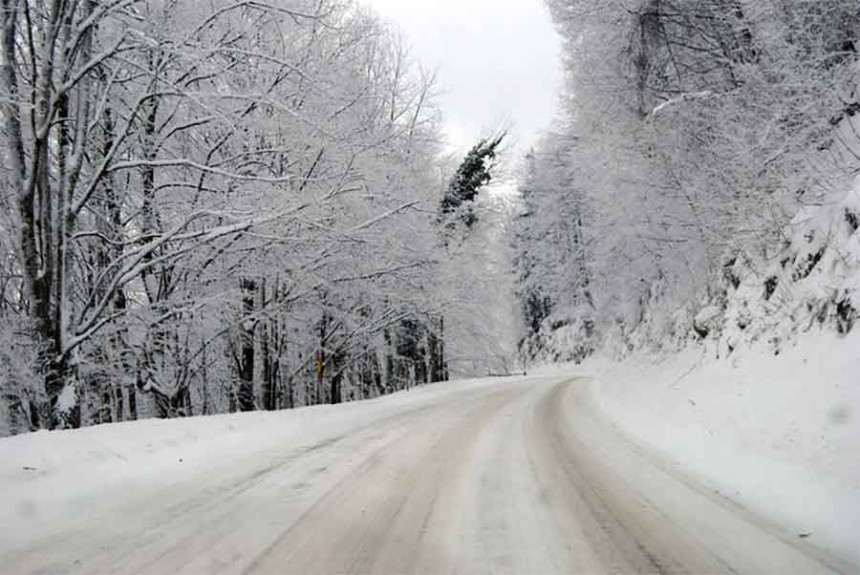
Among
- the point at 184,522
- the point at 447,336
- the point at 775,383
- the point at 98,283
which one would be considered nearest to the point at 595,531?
the point at 184,522

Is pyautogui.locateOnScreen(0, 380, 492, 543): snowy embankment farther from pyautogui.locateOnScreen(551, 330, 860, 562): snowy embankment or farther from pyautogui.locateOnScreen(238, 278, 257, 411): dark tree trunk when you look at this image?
pyautogui.locateOnScreen(551, 330, 860, 562): snowy embankment

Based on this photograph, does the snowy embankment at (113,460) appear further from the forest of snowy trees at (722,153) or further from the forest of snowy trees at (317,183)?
the forest of snowy trees at (722,153)

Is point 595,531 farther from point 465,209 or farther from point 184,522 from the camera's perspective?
point 465,209

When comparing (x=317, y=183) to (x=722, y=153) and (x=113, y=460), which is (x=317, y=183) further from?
(x=722, y=153)

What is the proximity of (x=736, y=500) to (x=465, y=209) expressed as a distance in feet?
59.8

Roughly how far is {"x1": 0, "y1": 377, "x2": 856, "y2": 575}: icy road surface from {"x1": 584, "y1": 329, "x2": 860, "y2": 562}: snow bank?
12.8 inches

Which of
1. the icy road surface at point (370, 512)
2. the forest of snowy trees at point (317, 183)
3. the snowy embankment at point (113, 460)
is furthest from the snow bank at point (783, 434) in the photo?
the snowy embankment at point (113, 460)

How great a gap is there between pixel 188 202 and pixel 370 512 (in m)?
9.12

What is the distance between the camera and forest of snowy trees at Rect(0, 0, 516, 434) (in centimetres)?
808

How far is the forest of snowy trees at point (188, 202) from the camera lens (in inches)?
318

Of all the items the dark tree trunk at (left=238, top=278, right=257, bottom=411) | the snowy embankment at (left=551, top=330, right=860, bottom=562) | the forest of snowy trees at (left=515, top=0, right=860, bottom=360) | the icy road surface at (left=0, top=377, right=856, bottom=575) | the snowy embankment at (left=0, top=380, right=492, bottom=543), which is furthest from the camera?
the dark tree trunk at (left=238, top=278, right=257, bottom=411)

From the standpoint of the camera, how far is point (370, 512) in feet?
14.3

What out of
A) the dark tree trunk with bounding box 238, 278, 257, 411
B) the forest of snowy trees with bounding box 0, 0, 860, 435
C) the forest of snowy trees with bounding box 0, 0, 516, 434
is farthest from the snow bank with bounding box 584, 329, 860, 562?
the dark tree trunk with bounding box 238, 278, 257, 411

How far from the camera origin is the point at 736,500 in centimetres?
454
